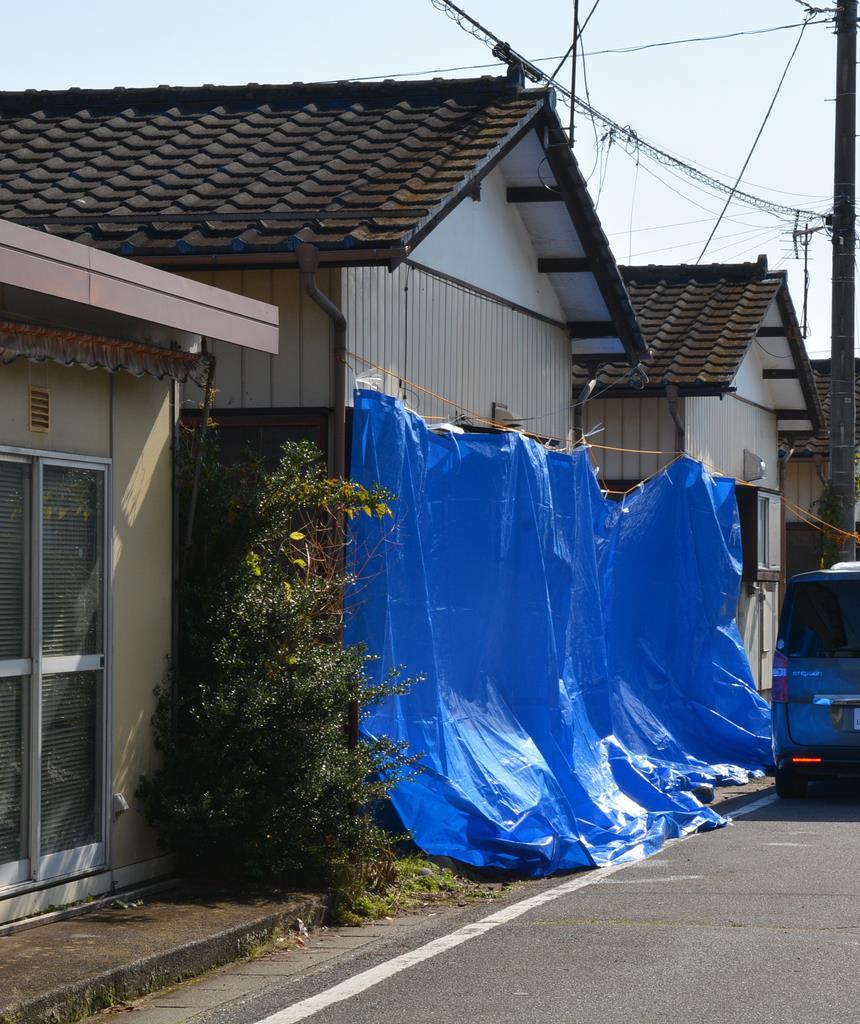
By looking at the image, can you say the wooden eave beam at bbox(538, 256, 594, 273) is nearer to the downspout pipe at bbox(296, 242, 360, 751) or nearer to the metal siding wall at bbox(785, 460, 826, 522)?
the downspout pipe at bbox(296, 242, 360, 751)

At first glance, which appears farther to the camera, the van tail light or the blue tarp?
the van tail light

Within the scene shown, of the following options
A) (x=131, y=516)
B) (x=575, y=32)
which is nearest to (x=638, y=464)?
(x=575, y=32)

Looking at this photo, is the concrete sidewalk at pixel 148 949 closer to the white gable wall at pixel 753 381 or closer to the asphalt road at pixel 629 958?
the asphalt road at pixel 629 958

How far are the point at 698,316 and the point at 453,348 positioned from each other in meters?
9.01

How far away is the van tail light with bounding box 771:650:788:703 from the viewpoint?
12.8 meters

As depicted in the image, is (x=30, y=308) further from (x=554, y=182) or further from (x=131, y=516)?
(x=554, y=182)

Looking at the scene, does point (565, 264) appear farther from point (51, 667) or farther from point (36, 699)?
point (36, 699)

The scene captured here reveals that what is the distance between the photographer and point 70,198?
36.8 feet

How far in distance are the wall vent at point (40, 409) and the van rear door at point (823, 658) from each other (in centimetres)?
764

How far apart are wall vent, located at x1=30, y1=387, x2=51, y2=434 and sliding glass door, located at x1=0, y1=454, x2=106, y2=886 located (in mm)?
159

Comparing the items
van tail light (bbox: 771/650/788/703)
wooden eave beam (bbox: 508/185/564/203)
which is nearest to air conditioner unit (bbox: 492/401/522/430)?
wooden eave beam (bbox: 508/185/564/203)

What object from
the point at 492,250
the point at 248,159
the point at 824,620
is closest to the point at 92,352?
the point at 248,159

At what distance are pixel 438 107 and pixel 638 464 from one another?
7263 millimetres

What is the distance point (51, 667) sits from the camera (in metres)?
7.13
